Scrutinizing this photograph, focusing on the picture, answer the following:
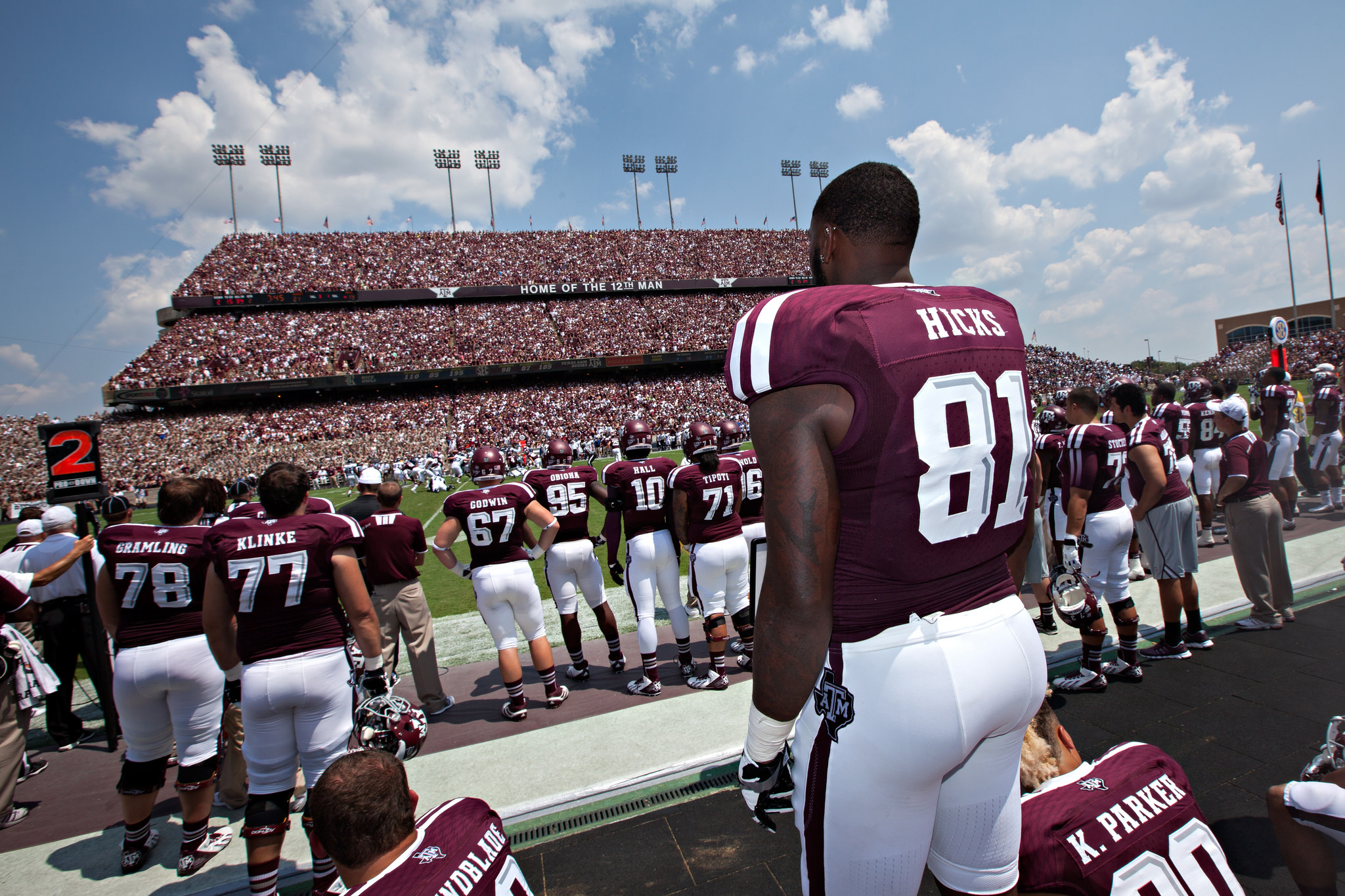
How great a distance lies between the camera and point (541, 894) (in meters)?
2.87

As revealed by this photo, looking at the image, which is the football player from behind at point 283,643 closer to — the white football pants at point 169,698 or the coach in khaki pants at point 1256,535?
the white football pants at point 169,698

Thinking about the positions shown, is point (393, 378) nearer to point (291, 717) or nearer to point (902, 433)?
point (291, 717)

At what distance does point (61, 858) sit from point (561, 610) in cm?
339

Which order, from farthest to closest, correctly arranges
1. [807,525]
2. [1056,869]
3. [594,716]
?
[594,716], [1056,869], [807,525]

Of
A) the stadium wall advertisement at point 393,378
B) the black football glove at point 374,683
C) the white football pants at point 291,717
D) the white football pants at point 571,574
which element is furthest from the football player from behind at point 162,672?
the stadium wall advertisement at point 393,378

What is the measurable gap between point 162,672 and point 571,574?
3036 mm

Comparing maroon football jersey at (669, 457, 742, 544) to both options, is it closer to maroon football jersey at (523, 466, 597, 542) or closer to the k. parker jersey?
maroon football jersey at (523, 466, 597, 542)

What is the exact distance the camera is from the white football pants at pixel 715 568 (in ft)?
18.1

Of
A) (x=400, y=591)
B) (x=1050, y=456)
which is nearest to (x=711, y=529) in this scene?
(x=400, y=591)

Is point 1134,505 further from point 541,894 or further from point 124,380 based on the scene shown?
point 124,380

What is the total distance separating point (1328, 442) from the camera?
9.38m

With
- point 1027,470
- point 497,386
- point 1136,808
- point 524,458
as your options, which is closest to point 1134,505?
point 1136,808

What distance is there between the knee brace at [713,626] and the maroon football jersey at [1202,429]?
6030 millimetres

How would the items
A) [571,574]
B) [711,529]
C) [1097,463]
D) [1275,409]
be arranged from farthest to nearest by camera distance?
1. [1275,409]
2. [571,574]
3. [711,529]
4. [1097,463]
